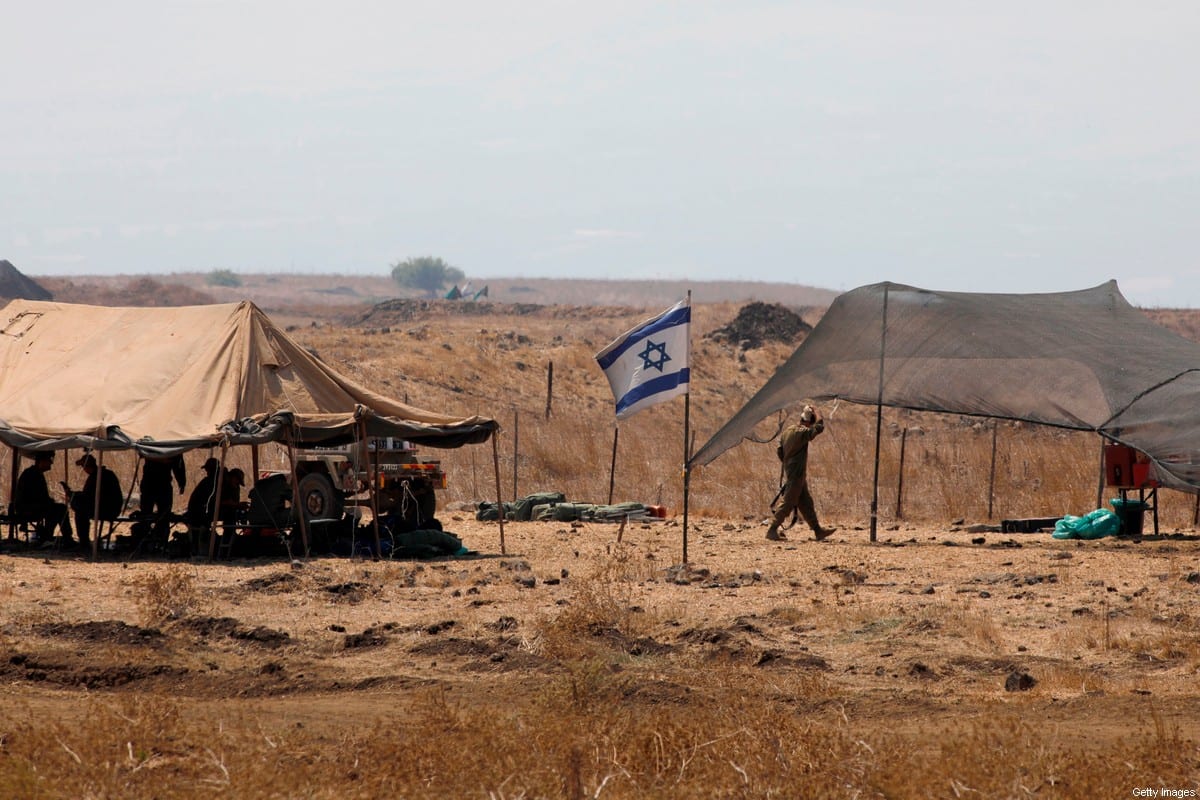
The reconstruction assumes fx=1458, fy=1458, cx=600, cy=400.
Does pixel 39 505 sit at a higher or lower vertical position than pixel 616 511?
higher

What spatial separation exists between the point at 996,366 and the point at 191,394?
9.79m

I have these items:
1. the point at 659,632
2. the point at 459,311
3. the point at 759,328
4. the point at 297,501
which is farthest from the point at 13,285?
the point at 659,632

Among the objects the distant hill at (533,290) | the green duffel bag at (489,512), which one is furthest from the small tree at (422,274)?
the green duffel bag at (489,512)

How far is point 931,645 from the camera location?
11133 mm

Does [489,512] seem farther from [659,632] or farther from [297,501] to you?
[659,632]

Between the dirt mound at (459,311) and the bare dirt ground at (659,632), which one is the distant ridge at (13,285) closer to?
the dirt mound at (459,311)

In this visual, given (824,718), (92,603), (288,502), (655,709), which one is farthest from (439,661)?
(288,502)

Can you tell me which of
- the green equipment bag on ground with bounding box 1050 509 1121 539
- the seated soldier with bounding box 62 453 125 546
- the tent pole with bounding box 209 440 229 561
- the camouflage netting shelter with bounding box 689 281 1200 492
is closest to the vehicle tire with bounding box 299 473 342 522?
the tent pole with bounding box 209 440 229 561

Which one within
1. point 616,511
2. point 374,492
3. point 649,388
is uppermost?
point 649,388

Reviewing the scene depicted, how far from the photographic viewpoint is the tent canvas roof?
1656 cm

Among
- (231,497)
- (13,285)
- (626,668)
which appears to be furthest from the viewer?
(13,285)

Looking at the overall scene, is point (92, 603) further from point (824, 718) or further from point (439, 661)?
point (824, 718)

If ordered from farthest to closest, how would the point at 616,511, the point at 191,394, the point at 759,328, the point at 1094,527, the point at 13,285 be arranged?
the point at 13,285 → the point at 759,328 → the point at 616,511 → the point at 1094,527 → the point at 191,394

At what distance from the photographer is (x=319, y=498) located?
691 inches
